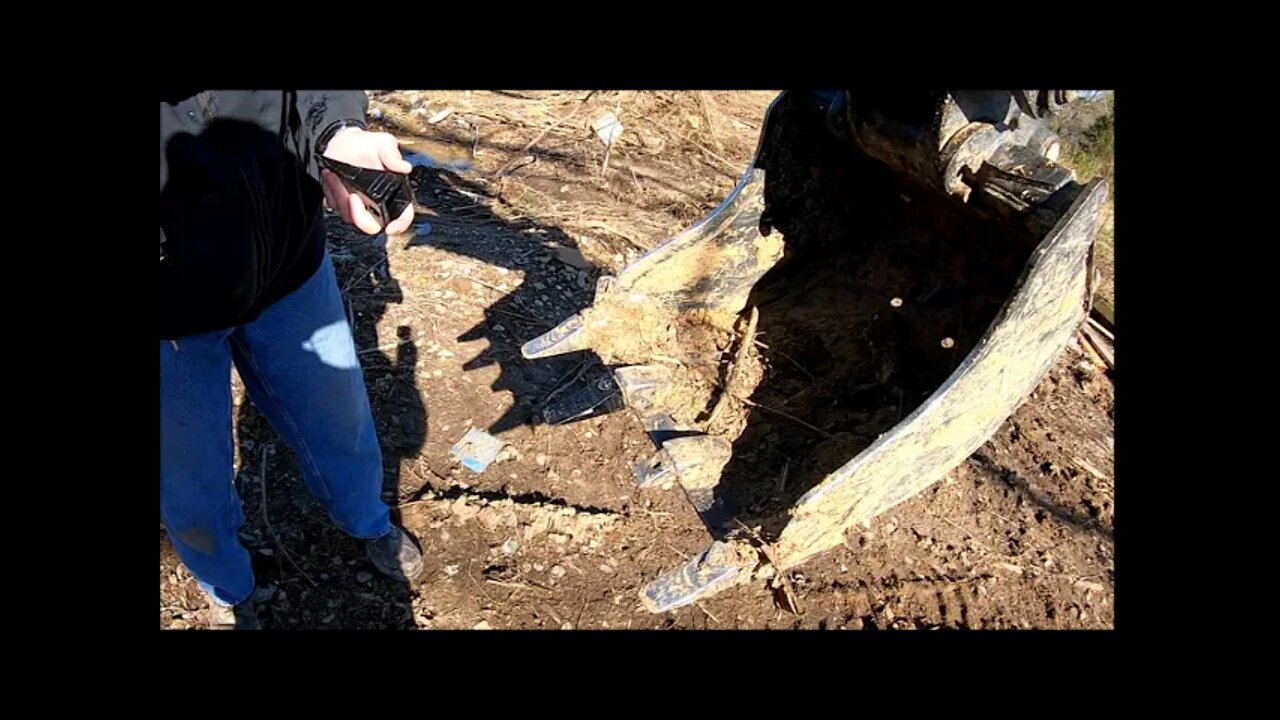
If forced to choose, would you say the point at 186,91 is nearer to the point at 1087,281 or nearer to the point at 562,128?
the point at 1087,281

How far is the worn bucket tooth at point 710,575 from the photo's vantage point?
2623mm

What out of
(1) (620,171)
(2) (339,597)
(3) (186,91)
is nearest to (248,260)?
(3) (186,91)

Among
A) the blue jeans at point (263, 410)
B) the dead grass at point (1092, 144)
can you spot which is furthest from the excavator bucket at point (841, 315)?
the dead grass at point (1092, 144)

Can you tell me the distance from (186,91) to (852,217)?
2.32m

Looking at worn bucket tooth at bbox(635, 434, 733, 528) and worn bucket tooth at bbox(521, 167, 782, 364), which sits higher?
worn bucket tooth at bbox(521, 167, 782, 364)

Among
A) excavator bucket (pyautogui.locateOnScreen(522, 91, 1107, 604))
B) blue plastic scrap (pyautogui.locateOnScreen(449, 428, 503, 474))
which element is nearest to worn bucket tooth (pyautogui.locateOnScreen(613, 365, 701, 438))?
excavator bucket (pyautogui.locateOnScreen(522, 91, 1107, 604))

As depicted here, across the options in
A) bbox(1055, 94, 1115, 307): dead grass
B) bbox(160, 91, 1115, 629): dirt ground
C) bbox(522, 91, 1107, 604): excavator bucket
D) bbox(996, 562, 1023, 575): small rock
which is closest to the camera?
bbox(522, 91, 1107, 604): excavator bucket

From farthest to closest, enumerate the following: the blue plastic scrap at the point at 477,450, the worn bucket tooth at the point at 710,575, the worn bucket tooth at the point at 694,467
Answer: the blue plastic scrap at the point at 477,450, the worn bucket tooth at the point at 694,467, the worn bucket tooth at the point at 710,575

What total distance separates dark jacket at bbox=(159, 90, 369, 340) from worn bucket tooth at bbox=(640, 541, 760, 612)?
4.40 ft

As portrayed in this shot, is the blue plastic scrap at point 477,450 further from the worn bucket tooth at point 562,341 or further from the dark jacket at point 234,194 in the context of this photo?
the dark jacket at point 234,194

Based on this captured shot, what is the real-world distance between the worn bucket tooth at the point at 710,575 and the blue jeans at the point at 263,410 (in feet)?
3.12

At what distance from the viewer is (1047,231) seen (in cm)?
257

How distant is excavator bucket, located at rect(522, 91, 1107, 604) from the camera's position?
2.52m

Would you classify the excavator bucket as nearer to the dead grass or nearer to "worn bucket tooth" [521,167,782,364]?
"worn bucket tooth" [521,167,782,364]
